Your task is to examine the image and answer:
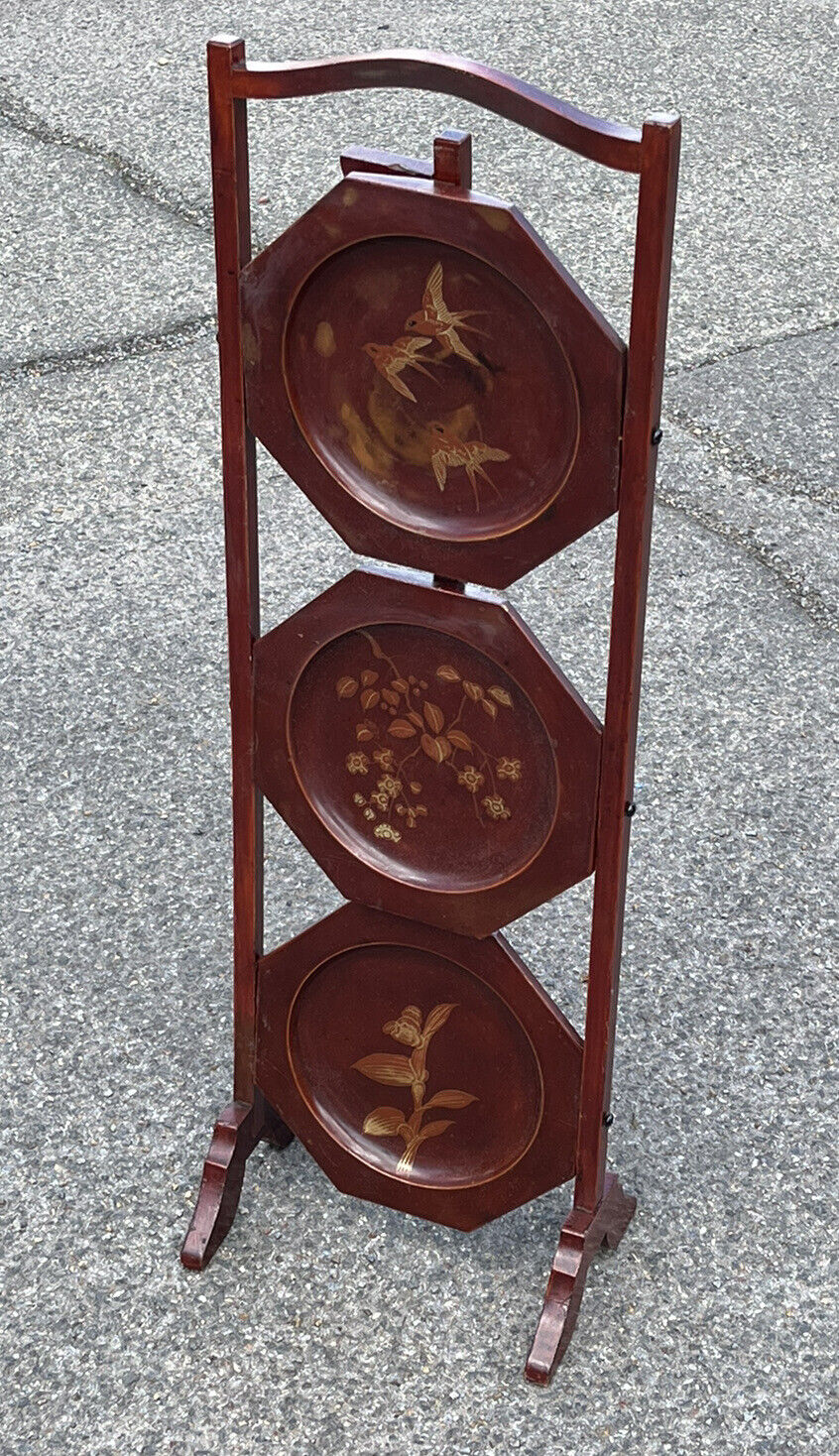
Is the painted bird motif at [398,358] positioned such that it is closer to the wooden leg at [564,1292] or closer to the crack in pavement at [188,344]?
the wooden leg at [564,1292]

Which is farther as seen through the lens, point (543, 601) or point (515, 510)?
point (543, 601)

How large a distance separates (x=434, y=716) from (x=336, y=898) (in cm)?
97

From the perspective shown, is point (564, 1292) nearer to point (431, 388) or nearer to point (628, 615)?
point (628, 615)

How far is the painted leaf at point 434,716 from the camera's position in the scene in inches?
70.0

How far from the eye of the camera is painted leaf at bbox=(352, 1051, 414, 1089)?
6.71ft

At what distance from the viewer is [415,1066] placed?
2033 millimetres

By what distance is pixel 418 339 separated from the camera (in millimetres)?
1597

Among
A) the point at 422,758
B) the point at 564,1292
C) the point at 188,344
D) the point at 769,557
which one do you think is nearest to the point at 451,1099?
the point at 564,1292

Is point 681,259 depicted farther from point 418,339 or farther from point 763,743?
point 418,339

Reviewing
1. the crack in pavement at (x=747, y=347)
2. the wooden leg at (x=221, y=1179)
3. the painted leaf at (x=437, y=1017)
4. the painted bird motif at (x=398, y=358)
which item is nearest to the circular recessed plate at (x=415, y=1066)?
the painted leaf at (x=437, y=1017)

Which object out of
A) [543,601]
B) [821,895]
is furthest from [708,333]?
[821,895]

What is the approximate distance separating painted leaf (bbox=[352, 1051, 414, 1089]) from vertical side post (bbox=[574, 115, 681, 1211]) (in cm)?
22

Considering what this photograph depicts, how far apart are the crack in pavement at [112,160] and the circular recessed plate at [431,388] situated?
9.97 feet

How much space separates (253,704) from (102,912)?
2.79ft
